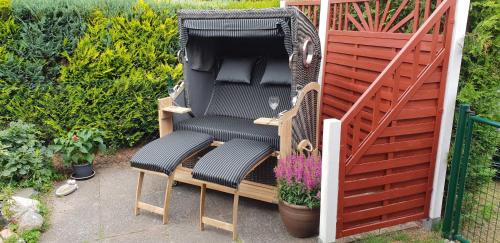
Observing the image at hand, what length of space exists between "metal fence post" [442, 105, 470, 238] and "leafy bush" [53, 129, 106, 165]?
11.7 feet

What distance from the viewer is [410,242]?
122 inches

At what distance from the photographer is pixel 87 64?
4.71 meters

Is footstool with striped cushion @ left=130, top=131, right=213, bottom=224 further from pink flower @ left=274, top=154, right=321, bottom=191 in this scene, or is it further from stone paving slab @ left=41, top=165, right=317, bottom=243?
pink flower @ left=274, top=154, right=321, bottom=191

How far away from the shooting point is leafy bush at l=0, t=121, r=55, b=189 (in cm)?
398

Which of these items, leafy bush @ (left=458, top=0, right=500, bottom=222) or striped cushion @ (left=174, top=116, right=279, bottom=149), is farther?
striped cushion @ (left=174, top=116, right=279, bottom=149)

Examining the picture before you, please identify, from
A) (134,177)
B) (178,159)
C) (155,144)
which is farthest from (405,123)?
(134,177)

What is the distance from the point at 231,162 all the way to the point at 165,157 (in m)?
0.62

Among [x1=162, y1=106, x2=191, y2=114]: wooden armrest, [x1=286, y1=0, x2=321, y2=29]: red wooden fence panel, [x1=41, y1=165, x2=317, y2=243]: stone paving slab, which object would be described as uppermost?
[x1=286, y1=0, x2=321, y2=29]: red wooden fence panel

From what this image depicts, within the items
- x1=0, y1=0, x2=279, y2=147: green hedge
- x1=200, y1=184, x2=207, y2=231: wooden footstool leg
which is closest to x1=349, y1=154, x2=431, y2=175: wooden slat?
x1=200, y1=184, x2=207, y2=231: wooden footstool leg

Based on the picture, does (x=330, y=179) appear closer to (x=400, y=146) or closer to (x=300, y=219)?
(x=300, y=219)

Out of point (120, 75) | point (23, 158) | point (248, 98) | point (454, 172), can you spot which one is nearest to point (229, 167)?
point (248, 98)

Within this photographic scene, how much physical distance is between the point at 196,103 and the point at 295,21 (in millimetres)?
1620

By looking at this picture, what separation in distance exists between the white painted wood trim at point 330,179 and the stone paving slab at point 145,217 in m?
0.36

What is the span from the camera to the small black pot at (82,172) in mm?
4359
